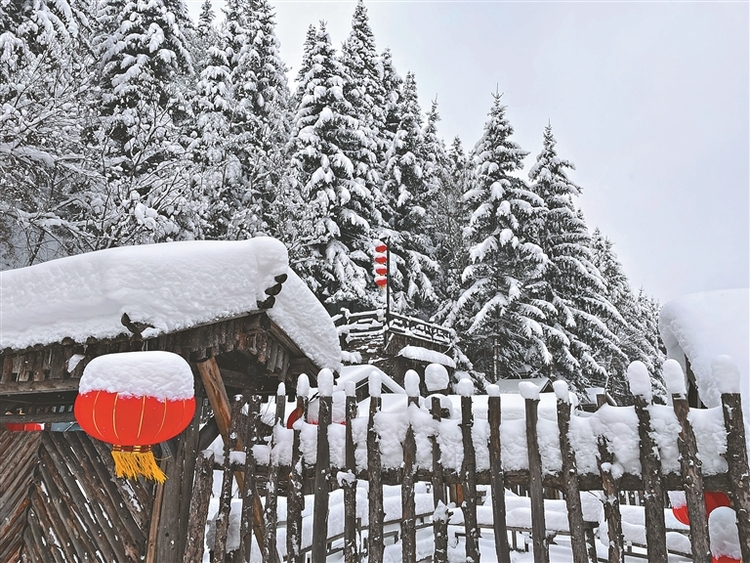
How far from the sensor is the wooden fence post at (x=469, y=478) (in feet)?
8.81

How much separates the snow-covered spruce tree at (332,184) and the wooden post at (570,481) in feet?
63.4

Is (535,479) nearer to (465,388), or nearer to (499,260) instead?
(465,388)

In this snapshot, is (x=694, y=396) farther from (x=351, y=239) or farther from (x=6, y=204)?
(x=351, y=239)

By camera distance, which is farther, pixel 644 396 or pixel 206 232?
pixel 206 232

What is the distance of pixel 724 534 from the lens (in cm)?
250

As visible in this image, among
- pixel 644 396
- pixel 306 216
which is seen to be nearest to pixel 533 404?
pixel 644 396

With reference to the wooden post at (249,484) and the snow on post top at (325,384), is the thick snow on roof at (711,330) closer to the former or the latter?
→ the snow on post top at (325,384)

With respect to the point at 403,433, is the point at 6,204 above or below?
above

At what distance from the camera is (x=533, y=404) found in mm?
2752

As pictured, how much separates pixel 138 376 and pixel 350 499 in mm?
1527

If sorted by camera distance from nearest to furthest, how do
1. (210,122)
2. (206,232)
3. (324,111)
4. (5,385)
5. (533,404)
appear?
(533,404), (5,385), (206,232), (210,122), (324,111)

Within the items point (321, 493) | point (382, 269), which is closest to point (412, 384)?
point (321, 493)

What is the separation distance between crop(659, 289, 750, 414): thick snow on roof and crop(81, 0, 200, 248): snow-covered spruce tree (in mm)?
10143

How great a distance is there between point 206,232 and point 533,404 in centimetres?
1573
